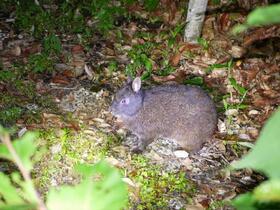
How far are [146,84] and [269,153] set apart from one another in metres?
5.69

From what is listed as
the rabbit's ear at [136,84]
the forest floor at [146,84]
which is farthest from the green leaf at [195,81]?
the rabbit's ear at [136,84]

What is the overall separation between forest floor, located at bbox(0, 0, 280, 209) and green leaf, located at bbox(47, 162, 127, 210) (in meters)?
3.53

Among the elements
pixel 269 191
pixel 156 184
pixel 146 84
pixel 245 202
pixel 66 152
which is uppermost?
pixel 269 191

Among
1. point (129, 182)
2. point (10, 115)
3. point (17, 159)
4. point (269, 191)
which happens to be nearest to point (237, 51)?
point (129, 182)

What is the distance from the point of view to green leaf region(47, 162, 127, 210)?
1.16m

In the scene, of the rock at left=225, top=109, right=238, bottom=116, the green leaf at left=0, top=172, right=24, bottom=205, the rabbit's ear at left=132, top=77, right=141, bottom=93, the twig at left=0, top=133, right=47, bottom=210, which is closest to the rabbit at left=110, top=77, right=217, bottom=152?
the rabbit's ear at left=132, top=77, right=141, bottom=93

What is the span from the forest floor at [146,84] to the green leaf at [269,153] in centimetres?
401

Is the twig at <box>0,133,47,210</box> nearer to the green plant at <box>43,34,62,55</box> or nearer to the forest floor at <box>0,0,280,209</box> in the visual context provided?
the forest floor at <box>0,0,280,209</box>

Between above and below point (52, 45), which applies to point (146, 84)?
below

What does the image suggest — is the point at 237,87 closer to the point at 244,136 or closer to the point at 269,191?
the point at 244,136

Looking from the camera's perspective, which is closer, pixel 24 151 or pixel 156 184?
pixel 24 151

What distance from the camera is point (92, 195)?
3.95 ft

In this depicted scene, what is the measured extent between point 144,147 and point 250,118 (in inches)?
60.7

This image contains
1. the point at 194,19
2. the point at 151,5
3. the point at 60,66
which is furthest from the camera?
the point at 151,5
